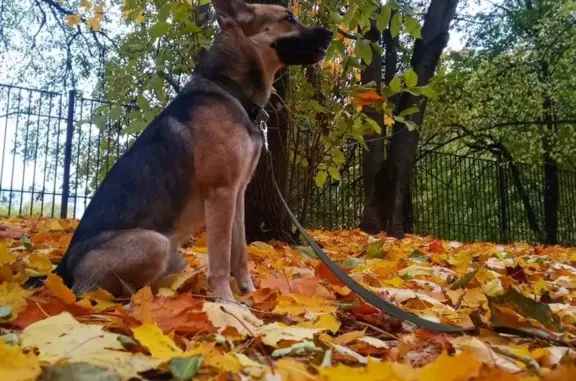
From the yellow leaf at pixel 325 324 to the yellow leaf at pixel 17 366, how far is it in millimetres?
1050

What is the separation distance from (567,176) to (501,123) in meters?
4.04

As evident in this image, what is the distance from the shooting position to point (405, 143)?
33.2 feet

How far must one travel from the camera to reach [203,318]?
2.06 m

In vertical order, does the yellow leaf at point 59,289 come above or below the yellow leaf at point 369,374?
above

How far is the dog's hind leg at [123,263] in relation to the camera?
273 cm

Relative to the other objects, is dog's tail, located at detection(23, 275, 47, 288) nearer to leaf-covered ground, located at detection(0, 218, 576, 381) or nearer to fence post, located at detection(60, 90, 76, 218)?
leaf-covered ground, located at detection(0, 218, 576, 381)

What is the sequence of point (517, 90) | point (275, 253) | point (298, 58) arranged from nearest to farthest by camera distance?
point (298, 58), point (275, 253), point (517, 90)

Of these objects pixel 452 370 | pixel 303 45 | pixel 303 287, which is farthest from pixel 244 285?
pixel 452 370

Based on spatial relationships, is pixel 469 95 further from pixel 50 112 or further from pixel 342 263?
pixel 342 263

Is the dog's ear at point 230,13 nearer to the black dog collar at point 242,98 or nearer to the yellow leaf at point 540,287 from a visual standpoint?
the black dog collar at point 242,98

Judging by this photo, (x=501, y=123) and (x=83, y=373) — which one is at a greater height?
(x=501, y=123)

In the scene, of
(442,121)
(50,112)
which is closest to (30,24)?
(50,112)

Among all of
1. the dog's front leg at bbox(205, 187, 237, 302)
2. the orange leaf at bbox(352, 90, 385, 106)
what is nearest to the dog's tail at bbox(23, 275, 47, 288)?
the dog's front leg at bbox(205, 187, 237, 302)

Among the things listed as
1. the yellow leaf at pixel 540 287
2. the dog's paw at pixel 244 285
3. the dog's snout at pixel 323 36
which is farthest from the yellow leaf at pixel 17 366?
the yellow leaf at pixel 540 287
